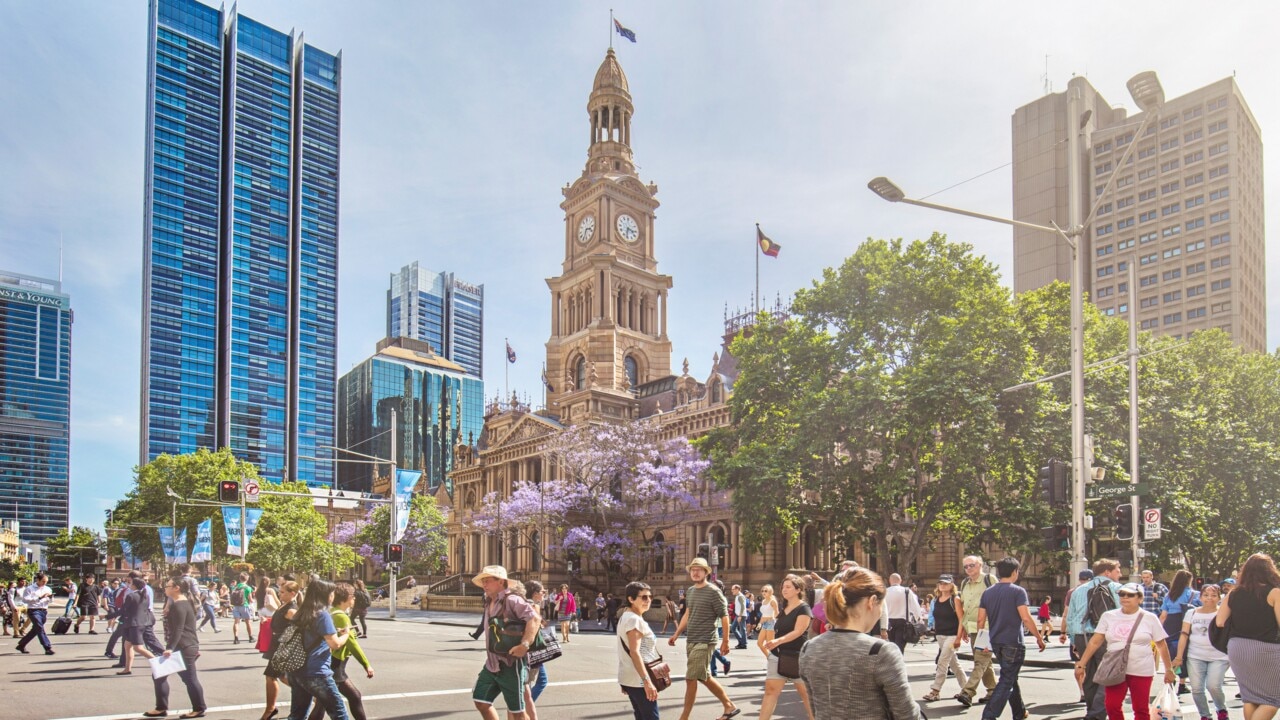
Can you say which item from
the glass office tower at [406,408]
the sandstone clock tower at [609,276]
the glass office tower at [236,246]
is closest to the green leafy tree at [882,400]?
the sandstone clock tower at [609,276]

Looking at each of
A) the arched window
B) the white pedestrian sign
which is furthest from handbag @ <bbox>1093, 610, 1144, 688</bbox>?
the arched window

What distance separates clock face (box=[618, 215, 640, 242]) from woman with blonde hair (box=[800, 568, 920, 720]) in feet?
258

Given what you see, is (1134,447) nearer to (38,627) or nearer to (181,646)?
(181,646)

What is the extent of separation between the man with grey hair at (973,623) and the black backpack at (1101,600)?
121 cm

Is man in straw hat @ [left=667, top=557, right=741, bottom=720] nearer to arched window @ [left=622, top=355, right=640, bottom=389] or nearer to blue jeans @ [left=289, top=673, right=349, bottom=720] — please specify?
blue jeans @ [left=289, top=673, right=349, bottom=720]

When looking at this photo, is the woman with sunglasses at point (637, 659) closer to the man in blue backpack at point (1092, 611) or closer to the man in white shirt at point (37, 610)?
the man in blue backpack at point (1092, 611)

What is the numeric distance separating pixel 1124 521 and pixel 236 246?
151 meters

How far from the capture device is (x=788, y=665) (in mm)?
10195

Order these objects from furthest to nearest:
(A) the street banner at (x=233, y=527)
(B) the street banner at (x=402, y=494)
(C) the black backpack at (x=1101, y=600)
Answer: (A) the street banner at (x=233, y=527)
(B) the street banner at (x=402, y=494)
(C) the black backpack at (x=1101, y=600)

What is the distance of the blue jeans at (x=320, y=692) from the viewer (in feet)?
32.4

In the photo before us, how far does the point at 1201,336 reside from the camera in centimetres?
4497

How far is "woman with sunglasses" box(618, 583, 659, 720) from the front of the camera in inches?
379

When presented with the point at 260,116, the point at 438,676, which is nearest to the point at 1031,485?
the point at 438,676


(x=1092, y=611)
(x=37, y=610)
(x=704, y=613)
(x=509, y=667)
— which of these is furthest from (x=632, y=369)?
(x=509, y=667)
